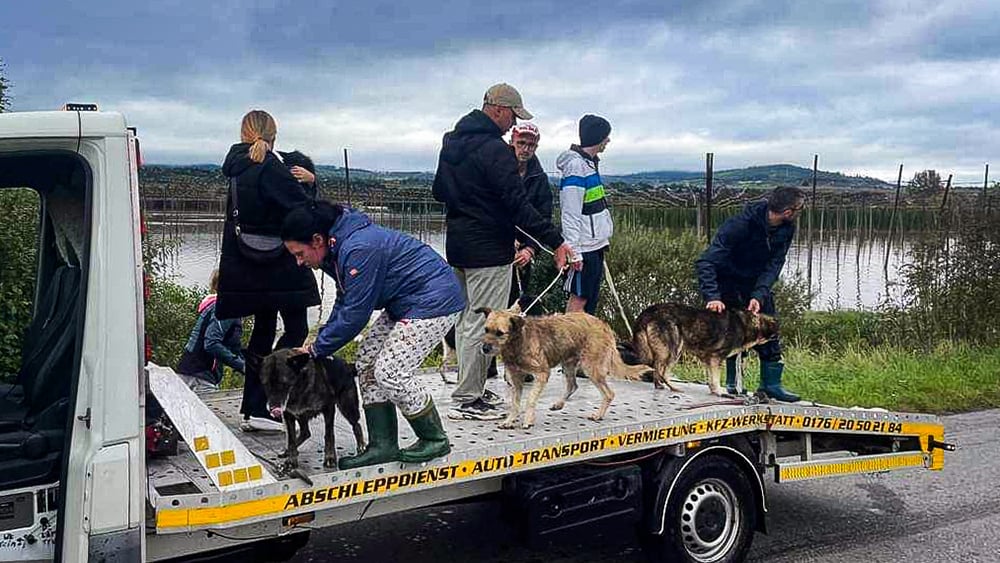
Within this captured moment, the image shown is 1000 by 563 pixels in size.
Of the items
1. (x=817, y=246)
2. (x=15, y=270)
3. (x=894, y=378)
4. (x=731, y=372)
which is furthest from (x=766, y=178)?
(x=15, y=270)

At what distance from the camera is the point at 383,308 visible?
4625 millimetres

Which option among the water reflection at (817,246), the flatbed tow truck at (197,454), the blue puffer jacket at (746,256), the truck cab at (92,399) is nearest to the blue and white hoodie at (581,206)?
the blue puffer jacket at (746,256)

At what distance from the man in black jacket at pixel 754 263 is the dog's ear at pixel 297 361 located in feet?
11.1

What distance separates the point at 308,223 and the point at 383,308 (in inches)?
22.4

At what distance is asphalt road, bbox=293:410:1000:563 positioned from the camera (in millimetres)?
5859

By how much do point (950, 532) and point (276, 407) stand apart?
171 inches

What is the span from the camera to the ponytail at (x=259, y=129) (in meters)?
5.41

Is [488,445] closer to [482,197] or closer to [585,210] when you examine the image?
[482,197]

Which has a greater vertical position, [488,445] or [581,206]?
[581,206]

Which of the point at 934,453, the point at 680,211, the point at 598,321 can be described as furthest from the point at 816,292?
the point at 598,321

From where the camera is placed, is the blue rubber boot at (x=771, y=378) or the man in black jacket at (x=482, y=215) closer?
the man in black jacket at (x=482, y=215)

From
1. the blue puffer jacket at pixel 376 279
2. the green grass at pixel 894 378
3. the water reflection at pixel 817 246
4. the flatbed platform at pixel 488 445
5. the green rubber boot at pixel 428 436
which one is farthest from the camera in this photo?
the water reflection at pixel 817 246

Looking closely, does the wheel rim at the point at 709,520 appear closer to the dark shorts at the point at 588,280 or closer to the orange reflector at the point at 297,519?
the dark shorts at the point at 588,280

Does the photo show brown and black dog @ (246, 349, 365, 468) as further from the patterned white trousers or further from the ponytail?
the ponytail
